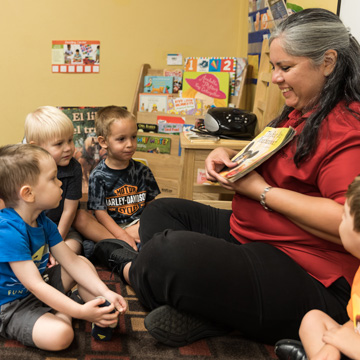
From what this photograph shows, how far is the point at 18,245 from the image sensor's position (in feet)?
4.17

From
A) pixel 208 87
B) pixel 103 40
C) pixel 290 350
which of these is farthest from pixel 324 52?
pixel 103 40

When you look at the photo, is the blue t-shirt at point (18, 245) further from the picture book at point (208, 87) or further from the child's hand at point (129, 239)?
the picture book at point (208, 87)

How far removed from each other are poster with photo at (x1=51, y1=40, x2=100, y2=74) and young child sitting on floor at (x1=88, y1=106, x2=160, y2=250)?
3.99 feet

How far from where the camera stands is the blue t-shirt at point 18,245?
1264mm

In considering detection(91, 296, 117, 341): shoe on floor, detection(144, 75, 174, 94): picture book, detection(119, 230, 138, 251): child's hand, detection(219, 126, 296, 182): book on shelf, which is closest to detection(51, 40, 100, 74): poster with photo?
detection(144, 75, 174, 94): picture book

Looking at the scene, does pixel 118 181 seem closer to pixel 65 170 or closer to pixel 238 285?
pixel 65 170

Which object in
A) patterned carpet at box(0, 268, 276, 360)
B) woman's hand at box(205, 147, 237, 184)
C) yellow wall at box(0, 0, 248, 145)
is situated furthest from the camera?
yellow wall at box(0, 0, 248, 145)

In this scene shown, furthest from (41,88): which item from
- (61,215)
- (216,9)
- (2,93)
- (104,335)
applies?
(104,335)

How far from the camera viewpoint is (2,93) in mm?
3311

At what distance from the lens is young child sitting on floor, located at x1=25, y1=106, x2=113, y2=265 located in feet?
6.20

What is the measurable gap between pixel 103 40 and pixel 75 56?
0.71 ft

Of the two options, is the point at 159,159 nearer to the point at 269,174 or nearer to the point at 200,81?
the point at 200,81

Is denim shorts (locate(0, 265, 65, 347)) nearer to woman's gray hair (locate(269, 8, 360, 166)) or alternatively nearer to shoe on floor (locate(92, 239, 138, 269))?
shoe on floor (locate(92, 239, 138, 269))

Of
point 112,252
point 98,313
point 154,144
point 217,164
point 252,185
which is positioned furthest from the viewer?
point 154,144
